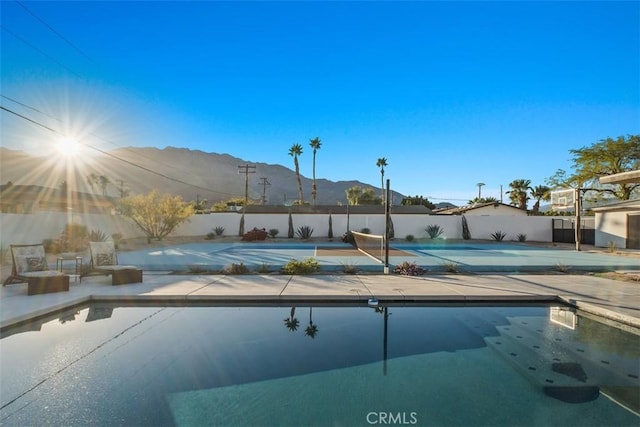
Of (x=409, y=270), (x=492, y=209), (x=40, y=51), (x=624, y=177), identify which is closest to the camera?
(x=624, y=177)

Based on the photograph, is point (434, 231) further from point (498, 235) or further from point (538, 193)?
point (538, 193)

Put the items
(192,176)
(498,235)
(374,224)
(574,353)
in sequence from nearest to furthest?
1. (574,353)
2. (498,235)
3. (374,224)
4. (192,176)

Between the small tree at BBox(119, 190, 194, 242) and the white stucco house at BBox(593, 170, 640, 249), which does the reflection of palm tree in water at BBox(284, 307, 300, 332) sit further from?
the white stucco house at BBox(593, 170, 640, 249)

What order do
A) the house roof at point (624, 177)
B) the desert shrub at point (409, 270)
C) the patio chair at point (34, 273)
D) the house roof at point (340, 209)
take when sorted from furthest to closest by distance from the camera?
1. the house roof at point (340, 209)
2. the desert shrub at point (409, 270)
3. the patio chair at point (34, 273)
4. the house roof at point (624, 177)

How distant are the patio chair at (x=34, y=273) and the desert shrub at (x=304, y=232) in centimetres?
2014

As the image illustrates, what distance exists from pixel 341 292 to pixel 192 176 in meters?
133

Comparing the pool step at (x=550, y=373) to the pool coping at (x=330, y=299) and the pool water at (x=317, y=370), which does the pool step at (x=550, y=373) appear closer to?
the pool water at (x=317, y=370)

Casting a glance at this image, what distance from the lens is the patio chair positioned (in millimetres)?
7328

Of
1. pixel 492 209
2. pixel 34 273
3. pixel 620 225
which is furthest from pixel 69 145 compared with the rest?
pixel 492 209

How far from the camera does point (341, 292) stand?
7797 mm

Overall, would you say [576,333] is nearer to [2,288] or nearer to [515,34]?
[515,34]

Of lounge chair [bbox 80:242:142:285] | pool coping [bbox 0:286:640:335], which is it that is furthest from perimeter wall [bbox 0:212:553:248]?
pool coping [bbox 0:286:640:335]

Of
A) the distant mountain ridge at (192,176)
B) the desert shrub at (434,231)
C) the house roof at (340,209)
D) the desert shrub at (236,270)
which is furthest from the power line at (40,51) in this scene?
the distant mountain ridge at (192,176)

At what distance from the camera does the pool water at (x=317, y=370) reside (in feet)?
11.4
